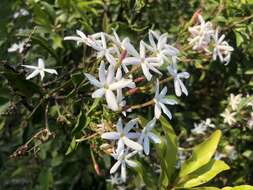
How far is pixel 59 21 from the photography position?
2619 mm

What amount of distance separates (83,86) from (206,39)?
489 mm

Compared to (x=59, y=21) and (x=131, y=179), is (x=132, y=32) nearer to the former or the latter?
(x=59, y=21)

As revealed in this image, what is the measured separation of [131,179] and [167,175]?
1.05 metres

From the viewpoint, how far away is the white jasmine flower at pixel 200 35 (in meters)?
2.04

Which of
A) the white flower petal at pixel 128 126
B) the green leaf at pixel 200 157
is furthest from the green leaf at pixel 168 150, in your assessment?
the white flower petal at pixel 128 126

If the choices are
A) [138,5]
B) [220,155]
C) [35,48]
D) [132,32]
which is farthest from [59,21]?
[220,155]

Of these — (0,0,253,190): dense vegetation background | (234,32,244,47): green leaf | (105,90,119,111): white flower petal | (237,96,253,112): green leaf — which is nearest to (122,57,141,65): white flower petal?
(105,90,119,111): white flower petal

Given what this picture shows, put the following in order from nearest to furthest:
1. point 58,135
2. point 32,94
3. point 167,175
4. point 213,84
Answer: point 167,175 → point 32,94 → point 58,135 → point 213,84

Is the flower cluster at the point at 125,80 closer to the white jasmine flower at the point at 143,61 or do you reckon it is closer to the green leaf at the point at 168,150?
the white jasmine flower at the point at 143,61

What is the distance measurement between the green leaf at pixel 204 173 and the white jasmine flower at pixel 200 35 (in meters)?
0.43

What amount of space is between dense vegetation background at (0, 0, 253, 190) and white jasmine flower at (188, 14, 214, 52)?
0.08 meters

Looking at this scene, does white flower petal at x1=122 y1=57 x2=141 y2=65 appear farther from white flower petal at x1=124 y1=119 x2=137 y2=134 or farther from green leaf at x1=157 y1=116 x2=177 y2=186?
green leaf at x1=157 y1=116 x2=177 y2=186

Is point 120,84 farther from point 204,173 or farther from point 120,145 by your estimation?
point 204,173

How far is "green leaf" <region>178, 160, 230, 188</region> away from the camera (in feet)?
5.95
